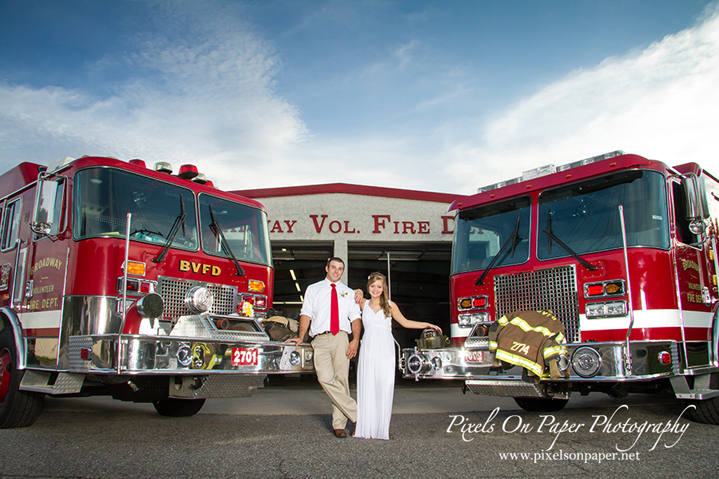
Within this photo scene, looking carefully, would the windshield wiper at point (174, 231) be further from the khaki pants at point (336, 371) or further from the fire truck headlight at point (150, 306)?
the khaki pants at point (336, 371)

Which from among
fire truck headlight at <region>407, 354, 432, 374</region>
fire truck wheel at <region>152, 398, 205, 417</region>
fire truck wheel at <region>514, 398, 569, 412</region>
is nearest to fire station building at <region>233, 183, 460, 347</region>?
fire truck wheel at <region>514, 398, 569, 412</region>

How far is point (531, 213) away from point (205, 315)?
11.2ft

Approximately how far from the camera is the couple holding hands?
4598 millimetres

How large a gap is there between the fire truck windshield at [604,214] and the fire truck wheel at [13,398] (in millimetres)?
4993

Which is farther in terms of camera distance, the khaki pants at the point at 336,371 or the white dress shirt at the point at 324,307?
the white dress shirt at the point at 324,307

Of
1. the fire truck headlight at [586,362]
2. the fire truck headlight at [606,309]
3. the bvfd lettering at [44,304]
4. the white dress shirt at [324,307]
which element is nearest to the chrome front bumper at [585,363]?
the fire truck headlight at [586,362]

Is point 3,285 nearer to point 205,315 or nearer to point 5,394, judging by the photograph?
point 5,394

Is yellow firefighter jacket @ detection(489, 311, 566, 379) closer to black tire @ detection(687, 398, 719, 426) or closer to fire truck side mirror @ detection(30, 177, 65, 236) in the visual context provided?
black tire @ detection(687, 398, 719, 426)

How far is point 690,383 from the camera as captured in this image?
4.83 meters

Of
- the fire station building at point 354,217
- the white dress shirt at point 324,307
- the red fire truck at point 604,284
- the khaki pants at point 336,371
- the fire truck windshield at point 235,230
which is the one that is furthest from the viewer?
the fire station building at point 354,217

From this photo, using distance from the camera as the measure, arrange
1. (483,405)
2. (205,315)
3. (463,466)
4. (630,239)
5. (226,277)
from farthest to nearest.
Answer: (483,405) → (226,277) → (630,239) → (205,315) → (463,466)

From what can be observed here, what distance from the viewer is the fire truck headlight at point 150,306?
403cm

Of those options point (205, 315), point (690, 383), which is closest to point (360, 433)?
point (205, 315)

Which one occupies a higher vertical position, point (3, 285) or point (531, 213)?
point (531, 213)
